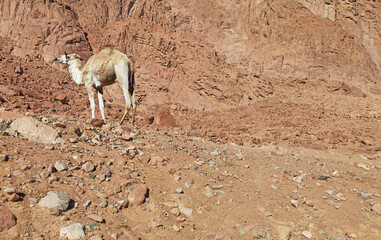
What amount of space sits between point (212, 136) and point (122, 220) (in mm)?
7581

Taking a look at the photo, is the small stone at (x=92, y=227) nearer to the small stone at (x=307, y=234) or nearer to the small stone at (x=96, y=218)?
the small stone at (x=96, y=218)

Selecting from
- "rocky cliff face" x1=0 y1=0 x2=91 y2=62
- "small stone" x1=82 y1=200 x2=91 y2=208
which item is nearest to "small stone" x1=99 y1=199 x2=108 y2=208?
"small stone" x1=82 y1=200 x2=91 y2=208

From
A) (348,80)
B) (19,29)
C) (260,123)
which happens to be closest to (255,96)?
(260,123)

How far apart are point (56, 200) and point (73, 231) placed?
59cm

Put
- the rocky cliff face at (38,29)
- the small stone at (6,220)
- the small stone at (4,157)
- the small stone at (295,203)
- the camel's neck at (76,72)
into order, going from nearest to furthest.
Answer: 1. the small stone at (6,220)
2. the small stone at (4,157)
3. the small stone at (295,203)
4. the camel's neck at (76,72)
5. the rocky cliff face at (38,29)

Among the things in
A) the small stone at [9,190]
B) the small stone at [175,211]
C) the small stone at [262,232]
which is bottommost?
the small stone at [262,232]

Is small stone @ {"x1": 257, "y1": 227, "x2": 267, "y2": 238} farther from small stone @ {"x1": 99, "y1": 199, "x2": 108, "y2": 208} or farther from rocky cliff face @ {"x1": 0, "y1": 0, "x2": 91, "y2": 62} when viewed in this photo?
rocky cliff face @ {"x1": 0, "y1": 0, "x2": 91, "y2": 62}

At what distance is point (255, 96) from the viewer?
24.6m

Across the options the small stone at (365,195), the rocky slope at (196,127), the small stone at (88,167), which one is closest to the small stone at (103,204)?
the rocky slope at (196,127)

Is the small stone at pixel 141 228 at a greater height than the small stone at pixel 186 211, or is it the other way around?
the small stone at pixel 141 228

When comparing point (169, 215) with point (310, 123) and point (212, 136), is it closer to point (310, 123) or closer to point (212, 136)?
point (212, 136)

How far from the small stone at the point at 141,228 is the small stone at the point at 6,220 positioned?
56.7 inches

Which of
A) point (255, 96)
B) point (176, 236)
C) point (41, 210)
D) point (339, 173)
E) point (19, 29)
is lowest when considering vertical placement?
point (255, 96)

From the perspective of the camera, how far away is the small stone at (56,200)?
140 inches
